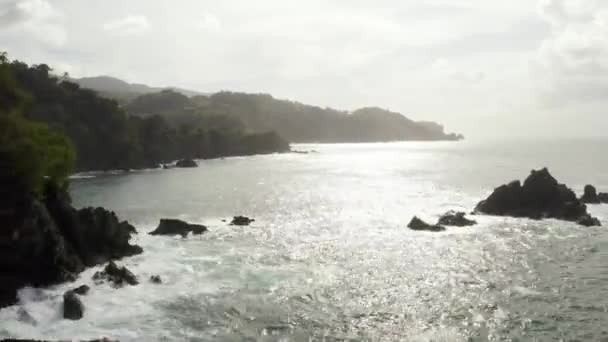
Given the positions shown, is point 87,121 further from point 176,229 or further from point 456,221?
point 456,221

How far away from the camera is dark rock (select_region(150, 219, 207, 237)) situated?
65.2 m

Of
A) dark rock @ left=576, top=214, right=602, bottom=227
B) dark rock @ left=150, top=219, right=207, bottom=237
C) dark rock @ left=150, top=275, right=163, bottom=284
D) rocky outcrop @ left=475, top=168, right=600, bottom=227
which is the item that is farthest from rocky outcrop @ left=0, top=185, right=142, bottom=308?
dark rock @ left=576, top=214, right=602, bottom=227

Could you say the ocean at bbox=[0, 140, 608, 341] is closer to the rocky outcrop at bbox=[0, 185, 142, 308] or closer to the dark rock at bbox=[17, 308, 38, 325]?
the dark rock at bbox=[17, 308, 38, 325]

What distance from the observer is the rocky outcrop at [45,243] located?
40.8 metres

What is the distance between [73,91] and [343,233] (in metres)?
120

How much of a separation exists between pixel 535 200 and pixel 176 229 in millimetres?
55921

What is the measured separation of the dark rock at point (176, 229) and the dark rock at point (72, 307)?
2686 cm

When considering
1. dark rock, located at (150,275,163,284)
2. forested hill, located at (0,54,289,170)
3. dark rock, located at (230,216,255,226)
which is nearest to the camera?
dark rock, located at (150,275,163,284)

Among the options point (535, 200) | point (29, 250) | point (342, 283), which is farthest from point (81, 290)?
point (535, 200)

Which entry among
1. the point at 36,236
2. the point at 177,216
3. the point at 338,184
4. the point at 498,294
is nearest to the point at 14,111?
the point at 36,236

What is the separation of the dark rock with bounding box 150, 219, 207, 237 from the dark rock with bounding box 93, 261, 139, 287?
63.8 ft

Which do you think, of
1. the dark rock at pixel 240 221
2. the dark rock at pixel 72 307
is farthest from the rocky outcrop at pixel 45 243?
the dark rock at pixel 240 221

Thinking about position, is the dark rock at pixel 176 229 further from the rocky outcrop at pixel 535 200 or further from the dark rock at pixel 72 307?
the rocky outcrop at pixel 535 200

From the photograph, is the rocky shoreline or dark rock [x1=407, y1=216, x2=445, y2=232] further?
dark rock [x1=407, y1=216, x2=445, y2=232]
